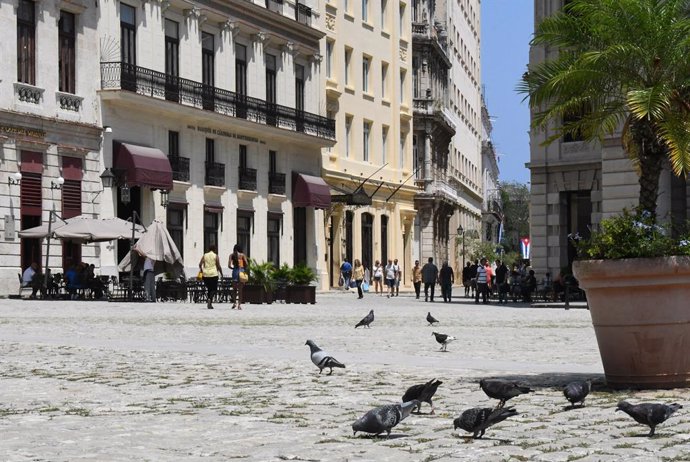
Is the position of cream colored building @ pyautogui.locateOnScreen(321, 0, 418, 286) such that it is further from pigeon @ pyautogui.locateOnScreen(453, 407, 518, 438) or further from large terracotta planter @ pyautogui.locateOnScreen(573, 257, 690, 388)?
pigeon @ pyautogui.locateOnScreen(453, 407, 518, 438)

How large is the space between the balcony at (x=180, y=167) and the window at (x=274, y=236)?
7.11 metres

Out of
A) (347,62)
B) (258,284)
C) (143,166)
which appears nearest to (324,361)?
(258,284)

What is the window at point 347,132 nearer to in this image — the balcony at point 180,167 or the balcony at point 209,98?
the balcony at point 209,98

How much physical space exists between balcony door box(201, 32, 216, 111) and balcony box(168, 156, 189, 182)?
2.29m

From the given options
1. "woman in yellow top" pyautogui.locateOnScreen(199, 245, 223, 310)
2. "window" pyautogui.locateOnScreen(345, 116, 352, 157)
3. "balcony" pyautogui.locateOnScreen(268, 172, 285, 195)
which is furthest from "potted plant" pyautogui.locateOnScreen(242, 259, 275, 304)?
"window" pyautogui.locateOnScreen(345, 116, 352, 157)

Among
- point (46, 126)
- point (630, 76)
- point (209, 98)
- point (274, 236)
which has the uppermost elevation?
point (209, 98)

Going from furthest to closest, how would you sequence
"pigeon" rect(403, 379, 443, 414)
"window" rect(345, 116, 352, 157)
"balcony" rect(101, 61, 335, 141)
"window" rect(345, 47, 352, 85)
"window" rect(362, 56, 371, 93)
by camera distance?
"window" rect(362, 56, 371, 93)
"window" rect(345, 47, 352, 85)
"window" rect(345, 116, 352, 157)
"balcony" rect(101, 61, 335, 141)
"pigeon" rect(403, 379, 443, 414)

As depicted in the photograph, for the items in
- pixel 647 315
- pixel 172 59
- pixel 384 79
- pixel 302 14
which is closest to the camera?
pixel 647 315

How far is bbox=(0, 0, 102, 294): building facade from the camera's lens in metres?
41.0

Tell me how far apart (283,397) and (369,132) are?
55.8m

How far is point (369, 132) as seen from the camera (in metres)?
67.3

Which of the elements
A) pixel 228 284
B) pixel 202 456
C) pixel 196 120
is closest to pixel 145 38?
pixel 196 120

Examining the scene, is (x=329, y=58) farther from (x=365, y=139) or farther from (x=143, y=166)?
(x=143, y=166)

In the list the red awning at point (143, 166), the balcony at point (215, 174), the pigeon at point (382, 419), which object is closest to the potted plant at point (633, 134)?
the pigeon at point (382, 419)
